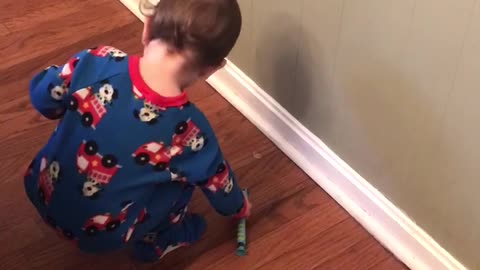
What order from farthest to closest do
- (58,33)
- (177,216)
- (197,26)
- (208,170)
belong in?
(58,33) < (177,216) < (208,170) < (197,26)

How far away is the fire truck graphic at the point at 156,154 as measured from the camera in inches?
44.6

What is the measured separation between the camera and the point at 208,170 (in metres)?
1.20

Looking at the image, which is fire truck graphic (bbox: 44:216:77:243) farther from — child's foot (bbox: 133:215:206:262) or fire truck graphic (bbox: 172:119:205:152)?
fire truck graphic (bbox: 172:119:205:152)

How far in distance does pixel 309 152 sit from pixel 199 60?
49 cm

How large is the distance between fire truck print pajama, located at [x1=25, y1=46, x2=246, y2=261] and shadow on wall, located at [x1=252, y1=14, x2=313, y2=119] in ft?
0.99

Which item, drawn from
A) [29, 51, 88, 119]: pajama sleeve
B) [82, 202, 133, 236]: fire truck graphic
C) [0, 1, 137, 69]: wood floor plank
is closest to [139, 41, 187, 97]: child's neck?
[29, 51, 88, 119]: pajama sleeve

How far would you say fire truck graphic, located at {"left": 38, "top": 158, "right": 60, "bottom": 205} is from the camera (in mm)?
1195

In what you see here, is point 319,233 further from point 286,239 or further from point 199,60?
point 199,60

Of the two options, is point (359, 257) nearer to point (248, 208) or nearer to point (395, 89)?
point (248, 208)

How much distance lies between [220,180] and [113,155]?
0.21 metres

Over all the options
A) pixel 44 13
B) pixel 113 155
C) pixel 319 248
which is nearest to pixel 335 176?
pixel 319 248

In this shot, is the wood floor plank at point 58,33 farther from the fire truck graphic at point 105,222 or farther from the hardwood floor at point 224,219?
the fire truck graphic at point 105,222

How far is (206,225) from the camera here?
1.46 metres

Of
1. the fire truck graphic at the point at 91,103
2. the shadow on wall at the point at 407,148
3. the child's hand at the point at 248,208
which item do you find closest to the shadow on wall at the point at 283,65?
the shadow on wall at the point at 407,148
